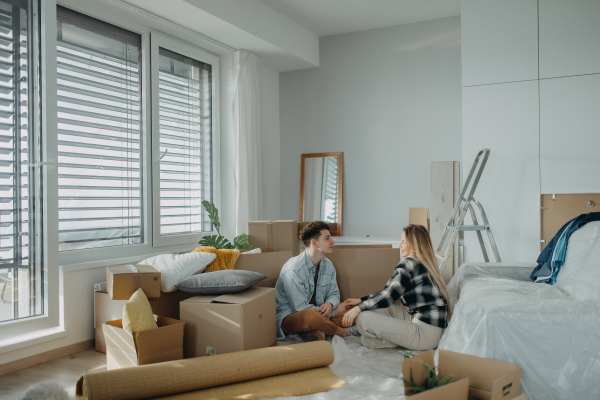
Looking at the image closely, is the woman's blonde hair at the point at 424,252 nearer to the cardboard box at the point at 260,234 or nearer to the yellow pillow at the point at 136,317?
the cardboard box at the point at 260,234

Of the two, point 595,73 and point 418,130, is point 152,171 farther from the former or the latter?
point 595,73

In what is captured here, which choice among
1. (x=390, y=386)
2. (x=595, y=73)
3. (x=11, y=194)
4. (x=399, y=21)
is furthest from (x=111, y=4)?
(x=595, y=73)

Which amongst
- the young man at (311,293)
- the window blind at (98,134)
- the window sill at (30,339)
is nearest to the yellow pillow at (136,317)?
the window sill at (30,339)

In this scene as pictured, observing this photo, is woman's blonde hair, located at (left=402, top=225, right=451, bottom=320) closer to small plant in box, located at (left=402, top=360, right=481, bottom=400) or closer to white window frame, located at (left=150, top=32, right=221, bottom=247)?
small plant in box, located at (left=402, top=360, right=481, bottom=400)

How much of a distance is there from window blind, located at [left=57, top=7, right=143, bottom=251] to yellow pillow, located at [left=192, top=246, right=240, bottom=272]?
2.47 feet

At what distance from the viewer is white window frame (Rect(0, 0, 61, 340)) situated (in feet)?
9.35

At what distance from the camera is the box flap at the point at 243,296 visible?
2.61 m

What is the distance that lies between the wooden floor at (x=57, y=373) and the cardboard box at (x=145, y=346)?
0.21 m

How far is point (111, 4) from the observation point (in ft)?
10.8

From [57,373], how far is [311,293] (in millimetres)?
1574

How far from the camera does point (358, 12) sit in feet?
14.7

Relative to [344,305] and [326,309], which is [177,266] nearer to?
[326,309]

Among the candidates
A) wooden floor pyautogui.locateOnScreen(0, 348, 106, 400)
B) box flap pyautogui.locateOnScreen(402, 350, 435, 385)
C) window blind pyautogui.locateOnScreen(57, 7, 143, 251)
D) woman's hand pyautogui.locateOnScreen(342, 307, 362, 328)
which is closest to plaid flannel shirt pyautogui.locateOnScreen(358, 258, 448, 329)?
woman's hand pyautogui.locateOnScreen(342, 307, 362, 328)

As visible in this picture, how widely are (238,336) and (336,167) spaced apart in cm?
289
